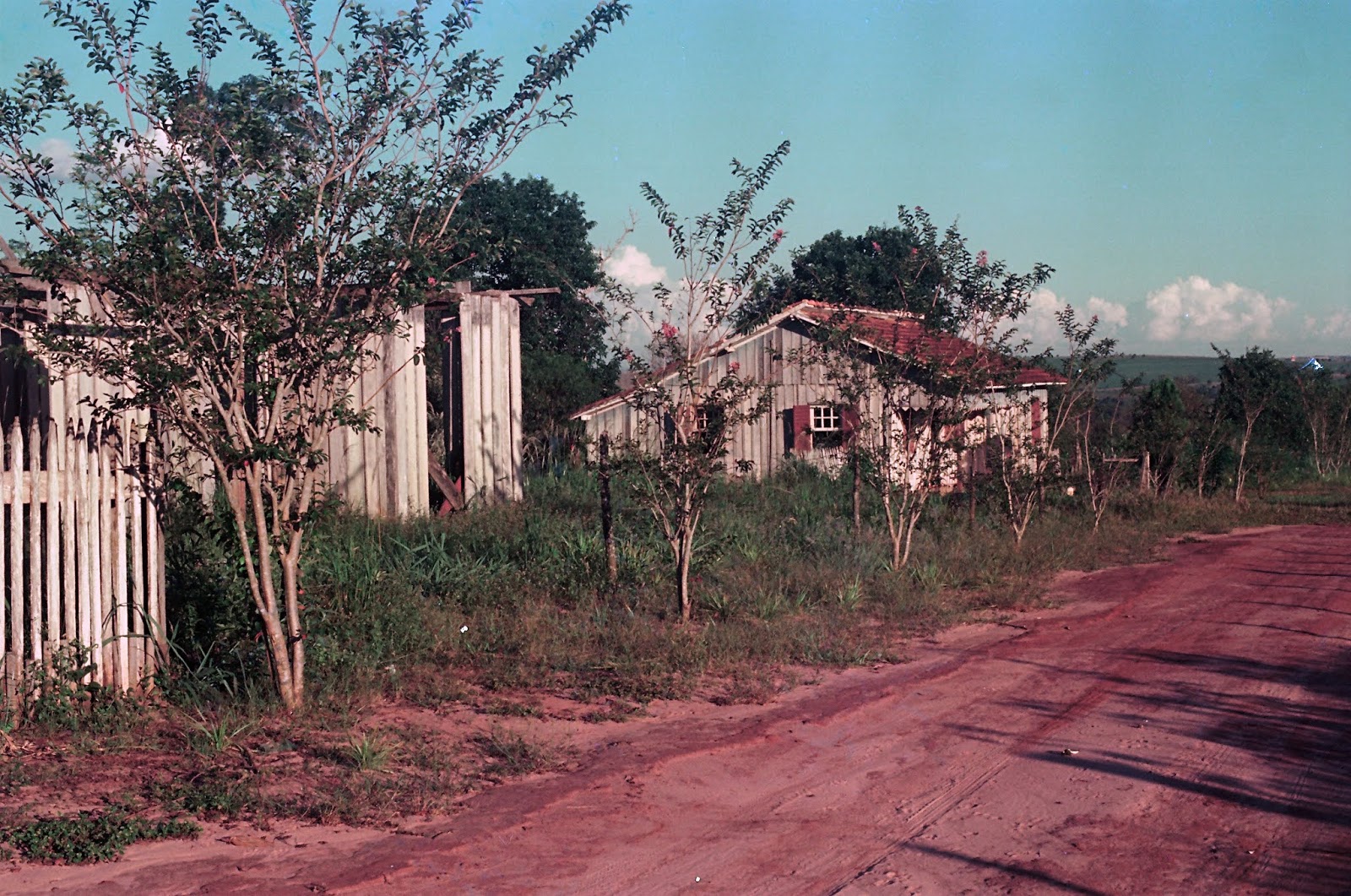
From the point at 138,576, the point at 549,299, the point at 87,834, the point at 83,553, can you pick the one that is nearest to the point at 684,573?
the point at 138,576

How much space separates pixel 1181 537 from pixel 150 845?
15.3 m

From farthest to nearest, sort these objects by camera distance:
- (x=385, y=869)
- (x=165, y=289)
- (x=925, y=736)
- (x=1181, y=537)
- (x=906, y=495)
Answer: (x=1181, y=537), (x=906, y=495), (x=925, y=736), (x=165, y=289), (x=385, y=869)

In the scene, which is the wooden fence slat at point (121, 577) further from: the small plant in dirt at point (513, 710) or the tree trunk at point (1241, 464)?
the tree trunk at point (1241, 464)

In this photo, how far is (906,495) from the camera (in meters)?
12.8

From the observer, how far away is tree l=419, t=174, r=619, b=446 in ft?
97.0

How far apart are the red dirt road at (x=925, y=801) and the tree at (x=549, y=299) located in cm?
1870

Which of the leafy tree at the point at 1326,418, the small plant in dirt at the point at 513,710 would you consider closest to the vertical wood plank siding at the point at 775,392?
the leafy tree at the point at 1326,418

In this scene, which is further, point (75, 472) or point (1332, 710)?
point (1332, 710)

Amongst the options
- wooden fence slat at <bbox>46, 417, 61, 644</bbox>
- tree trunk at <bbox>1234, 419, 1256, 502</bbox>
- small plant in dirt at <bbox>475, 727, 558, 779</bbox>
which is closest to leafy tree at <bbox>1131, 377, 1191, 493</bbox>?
tree trunk at <bbox>1234, 419, 1256, 502</bbox>

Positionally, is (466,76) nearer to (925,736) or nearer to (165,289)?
(165,289)

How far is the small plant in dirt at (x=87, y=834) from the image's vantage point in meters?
4.76

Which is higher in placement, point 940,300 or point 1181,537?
point 940,300

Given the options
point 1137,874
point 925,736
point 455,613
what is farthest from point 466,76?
point 1137,874

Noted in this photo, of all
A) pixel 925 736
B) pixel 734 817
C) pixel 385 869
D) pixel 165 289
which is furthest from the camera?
A: pixel 925 736
